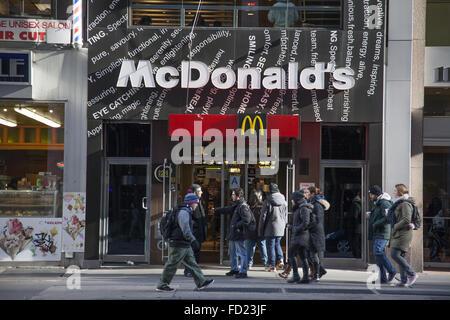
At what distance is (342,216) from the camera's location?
14.5 metres

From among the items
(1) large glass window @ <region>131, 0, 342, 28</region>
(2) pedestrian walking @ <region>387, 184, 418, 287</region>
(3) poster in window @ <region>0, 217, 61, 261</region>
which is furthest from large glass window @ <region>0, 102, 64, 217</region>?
(2) pedestrian walking @ <region>387, 184, 418, 287</region>

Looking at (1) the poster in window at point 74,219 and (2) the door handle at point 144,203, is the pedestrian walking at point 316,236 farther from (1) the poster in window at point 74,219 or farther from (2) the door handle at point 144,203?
(1) the poster in window at point 74,219

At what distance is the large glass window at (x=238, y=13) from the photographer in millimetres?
14320

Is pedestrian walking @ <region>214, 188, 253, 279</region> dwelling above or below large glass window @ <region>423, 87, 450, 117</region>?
below

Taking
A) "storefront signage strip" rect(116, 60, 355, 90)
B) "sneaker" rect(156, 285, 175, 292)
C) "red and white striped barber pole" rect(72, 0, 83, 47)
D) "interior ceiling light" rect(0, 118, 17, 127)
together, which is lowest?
"sneaker" rect(156, 285, 175, 292)

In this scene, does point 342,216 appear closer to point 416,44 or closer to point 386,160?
point 386,160

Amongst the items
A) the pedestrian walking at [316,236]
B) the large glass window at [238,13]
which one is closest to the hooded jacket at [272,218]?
the pedestrian walking at [316,236]

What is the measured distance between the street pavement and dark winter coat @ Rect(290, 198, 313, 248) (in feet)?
2.79

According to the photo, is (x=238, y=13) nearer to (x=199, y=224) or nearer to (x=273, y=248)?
(x=199, y=224)

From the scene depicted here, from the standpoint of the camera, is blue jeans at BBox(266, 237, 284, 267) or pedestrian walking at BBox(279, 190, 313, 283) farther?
blue jeans at BBox(266, 237, 284, 267)

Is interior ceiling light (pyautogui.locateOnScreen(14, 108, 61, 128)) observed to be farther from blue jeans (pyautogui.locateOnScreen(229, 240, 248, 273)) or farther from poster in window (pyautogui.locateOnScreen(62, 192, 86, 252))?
blue jeans (pyautogui.locateOnScreen(229, 240, 248, 273))

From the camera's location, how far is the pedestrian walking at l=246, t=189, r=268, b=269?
43.8ft
